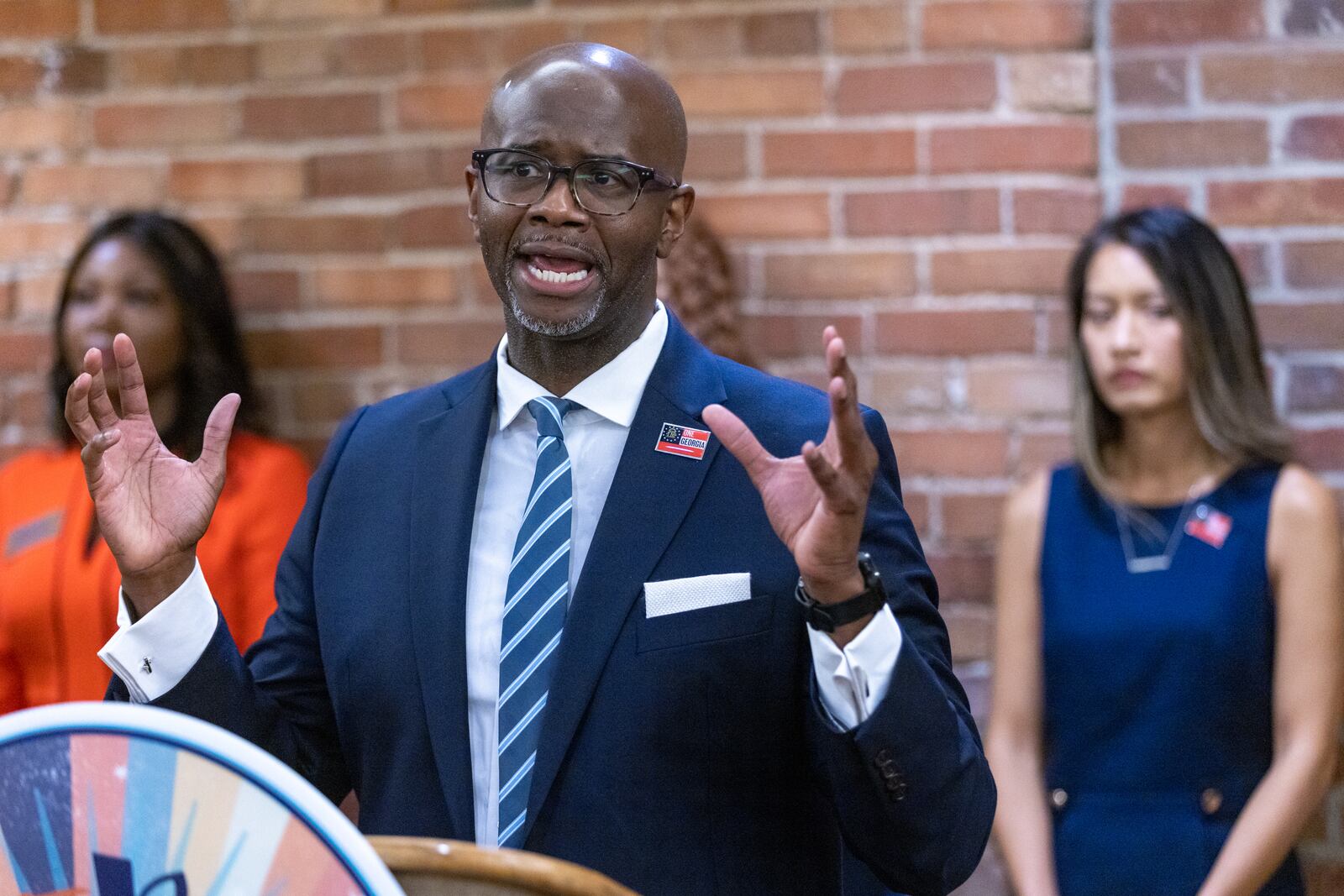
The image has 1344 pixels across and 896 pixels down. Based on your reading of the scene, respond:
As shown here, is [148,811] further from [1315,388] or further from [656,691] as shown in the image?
[1315,388]

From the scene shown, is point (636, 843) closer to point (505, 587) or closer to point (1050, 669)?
point (505, 587)

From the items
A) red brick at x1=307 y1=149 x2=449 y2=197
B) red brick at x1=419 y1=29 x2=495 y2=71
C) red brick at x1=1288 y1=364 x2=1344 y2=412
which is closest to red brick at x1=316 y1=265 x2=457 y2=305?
red brick at x1=307 y1=149 x2=449 y2=197

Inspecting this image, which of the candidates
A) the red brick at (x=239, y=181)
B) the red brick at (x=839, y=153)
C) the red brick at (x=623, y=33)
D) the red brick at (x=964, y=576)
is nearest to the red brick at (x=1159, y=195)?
the red brick at (x=839, y=153)

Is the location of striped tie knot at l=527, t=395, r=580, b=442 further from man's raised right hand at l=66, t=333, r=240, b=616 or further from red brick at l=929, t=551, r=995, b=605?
red brick at l=929, t=551, r=995, b=605

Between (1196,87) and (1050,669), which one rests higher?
(1196,87)

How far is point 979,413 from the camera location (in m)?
2.35

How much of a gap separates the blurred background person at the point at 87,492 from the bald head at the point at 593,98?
3.63 feet

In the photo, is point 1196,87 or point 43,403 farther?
point 43,403

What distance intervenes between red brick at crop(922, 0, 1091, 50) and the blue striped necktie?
128 centimetres

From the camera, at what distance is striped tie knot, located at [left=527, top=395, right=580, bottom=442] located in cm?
139

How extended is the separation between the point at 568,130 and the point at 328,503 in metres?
0.45

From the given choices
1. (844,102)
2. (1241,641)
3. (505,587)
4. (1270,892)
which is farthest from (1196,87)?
(505,587)

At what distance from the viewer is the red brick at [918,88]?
2314 mm

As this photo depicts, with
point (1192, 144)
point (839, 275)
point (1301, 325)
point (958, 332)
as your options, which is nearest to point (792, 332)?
point (839, 275)
